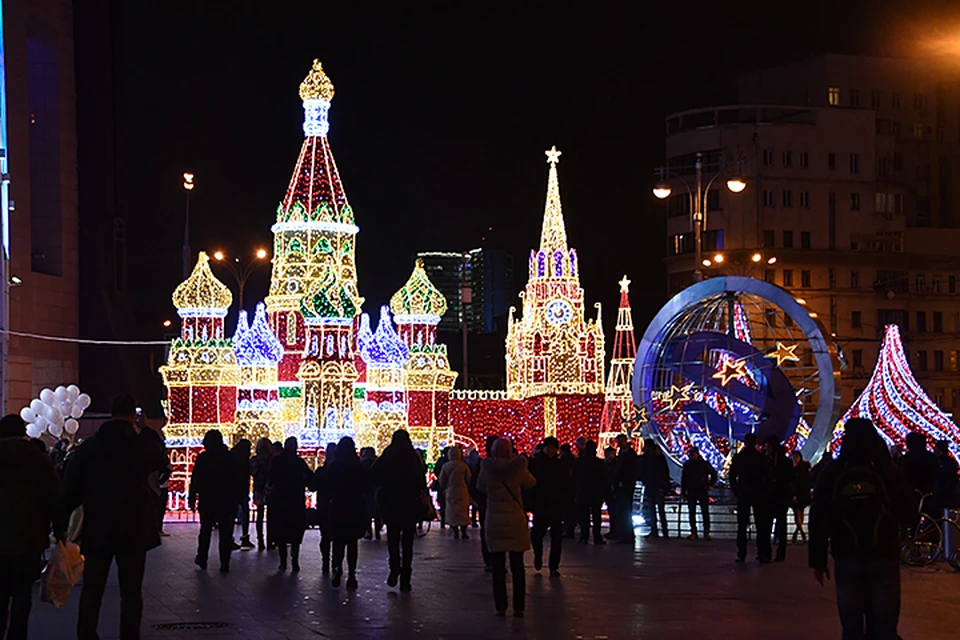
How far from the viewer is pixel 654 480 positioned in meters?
27.2

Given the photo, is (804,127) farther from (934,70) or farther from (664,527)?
(664,527)

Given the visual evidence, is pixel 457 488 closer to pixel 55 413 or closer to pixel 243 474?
pixel 243 474

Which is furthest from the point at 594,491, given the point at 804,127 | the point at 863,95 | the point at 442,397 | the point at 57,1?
the point at 863,95

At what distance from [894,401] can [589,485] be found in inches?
948

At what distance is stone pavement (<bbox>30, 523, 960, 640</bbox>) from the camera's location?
13742mm

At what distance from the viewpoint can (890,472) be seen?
10.5 m

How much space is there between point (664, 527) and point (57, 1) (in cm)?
3630

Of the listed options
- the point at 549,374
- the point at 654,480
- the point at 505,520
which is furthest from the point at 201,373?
the point at 505,520

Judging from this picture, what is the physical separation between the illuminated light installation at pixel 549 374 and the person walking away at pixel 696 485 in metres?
25.3

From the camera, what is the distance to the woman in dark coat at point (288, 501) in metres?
20.1

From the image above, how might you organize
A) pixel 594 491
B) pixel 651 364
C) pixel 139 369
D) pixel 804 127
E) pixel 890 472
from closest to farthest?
pixel 890 472, pixel 594 491, pixel 651 364, pixel 139 369, pixel 804 127

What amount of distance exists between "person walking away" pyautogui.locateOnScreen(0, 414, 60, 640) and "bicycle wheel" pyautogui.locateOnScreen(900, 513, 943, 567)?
40.8ft

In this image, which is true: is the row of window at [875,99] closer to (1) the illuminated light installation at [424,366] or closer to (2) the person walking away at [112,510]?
(1) the illuminated light installation at [424,366]

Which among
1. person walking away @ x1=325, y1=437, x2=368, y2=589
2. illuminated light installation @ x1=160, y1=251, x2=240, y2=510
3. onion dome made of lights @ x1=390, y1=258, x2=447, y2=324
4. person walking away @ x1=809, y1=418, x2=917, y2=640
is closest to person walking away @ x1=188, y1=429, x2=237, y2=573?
person walking away @ x1=325, y1=437, x2=368, y2=589
